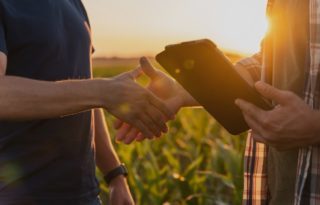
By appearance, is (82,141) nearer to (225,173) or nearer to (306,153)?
(306,153)

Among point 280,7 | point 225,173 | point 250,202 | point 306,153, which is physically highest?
point 280,7

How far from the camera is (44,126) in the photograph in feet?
8.76

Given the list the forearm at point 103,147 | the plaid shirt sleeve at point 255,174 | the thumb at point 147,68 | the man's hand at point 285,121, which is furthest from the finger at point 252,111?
the forearm at point 103,147

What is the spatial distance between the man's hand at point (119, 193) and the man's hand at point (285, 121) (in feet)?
3.05

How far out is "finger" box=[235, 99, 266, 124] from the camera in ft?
7.65

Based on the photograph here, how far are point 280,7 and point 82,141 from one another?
33.7 inches

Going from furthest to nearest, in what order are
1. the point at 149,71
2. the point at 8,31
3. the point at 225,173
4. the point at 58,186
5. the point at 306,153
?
the point at 225,173, the point at 149,71, the point at 58,186, the point at 8,31, the point at 306,153

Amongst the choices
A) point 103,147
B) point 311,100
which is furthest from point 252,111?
point 103,147

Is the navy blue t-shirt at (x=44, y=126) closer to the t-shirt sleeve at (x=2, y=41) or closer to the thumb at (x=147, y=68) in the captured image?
the t-shirt sleeve at (x=2, y=41)

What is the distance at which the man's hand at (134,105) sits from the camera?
262cm

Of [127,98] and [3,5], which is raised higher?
[3,5]

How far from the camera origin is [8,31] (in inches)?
100

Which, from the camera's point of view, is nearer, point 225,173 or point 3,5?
point 3,5

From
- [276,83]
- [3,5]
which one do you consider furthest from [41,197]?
[276,83]
